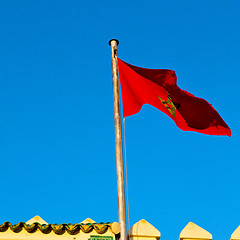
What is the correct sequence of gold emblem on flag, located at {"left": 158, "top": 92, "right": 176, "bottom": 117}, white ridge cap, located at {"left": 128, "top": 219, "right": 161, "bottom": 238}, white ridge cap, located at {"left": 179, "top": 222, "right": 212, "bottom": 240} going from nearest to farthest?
white ridge cap, located at {"left": 128, "top": 219, "right": 161, "bottom": 238} < white ridge cap, located at {"left": 179, "top": 222, "right": 212, "bottom": 240} < gold emblem on flag, located at {"left": 158, "top": 92, "right": 176, "bottom": 117}

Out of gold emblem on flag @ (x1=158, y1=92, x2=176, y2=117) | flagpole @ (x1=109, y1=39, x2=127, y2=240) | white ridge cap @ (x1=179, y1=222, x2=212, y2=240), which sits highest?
gold emblem on flag @ (x1=158, y1=92, x2=176, y2=117)

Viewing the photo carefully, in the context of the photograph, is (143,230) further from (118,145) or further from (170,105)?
(170,105)

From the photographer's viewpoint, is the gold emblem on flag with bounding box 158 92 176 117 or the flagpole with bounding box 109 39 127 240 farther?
the gold emblem on flag with bounding box 158 92 176 117

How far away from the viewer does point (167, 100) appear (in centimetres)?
1344

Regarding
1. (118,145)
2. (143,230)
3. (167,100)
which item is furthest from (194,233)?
(167,100)

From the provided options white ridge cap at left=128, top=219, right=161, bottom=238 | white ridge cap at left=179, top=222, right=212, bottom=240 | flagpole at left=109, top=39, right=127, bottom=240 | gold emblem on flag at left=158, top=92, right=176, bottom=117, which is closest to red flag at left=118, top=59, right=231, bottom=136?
gold emblem on flag at left=158, top=92, right=176, bottom=117

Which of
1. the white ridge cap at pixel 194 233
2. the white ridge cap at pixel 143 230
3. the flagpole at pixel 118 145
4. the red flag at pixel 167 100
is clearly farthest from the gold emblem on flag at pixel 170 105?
the white ridge cap at pixel 143 230

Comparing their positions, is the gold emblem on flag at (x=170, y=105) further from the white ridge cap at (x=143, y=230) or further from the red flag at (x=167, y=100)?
the white ridge cap at (x=143, y=230)

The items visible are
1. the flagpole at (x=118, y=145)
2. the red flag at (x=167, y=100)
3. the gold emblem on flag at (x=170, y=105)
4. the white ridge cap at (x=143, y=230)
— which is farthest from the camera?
the gold emblem on flag at (x=170, y=105)

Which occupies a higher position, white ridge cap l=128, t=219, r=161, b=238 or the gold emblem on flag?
the gold emblem on flag

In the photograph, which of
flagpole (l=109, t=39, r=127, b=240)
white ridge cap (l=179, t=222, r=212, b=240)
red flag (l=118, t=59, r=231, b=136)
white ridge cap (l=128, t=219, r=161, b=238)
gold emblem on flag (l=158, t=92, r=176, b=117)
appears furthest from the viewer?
gold emblem on flag (l=158, t=92, r=176, b=117)

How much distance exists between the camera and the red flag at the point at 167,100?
12.2 m

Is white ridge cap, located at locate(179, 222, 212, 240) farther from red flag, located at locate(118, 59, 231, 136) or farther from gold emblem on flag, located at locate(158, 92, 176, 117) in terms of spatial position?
gold emblem on flag, located at locate(158, 92, 176, 117)

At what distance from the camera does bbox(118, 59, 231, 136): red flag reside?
12.2m
